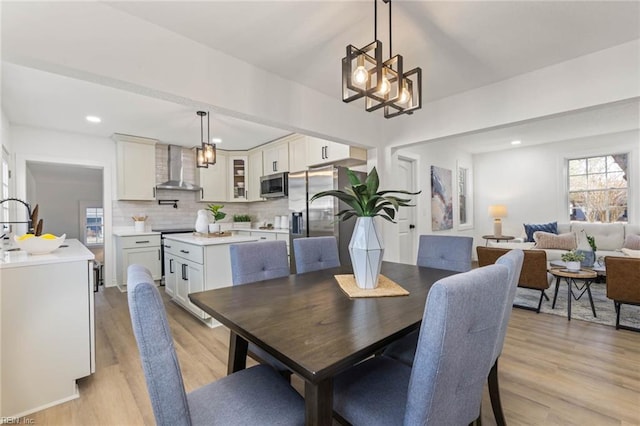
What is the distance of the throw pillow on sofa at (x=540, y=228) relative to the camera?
5.23 m

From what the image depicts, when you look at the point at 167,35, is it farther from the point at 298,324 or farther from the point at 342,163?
the point at 342,163

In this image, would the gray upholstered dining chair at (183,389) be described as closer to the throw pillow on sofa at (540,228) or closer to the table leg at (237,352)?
the table leg at (237,352)

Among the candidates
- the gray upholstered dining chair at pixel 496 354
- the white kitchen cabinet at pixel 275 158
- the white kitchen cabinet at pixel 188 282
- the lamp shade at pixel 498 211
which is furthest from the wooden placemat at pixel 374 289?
the lamp shade at pixel 498 211

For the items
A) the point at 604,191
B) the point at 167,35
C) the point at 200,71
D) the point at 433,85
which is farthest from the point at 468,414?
the point at 604,191

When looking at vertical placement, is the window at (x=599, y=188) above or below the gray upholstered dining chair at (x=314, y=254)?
above

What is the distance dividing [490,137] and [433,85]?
3.00 meters

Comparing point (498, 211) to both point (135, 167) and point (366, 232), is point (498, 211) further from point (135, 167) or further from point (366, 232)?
point (135, 167)

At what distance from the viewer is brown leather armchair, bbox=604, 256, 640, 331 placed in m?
2.58

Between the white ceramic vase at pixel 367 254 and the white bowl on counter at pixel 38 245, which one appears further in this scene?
the white bowl on counter at pixel 38 245

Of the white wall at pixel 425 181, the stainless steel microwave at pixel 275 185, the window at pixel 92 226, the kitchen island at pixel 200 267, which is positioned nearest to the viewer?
the kitchen island at pixel 200 267

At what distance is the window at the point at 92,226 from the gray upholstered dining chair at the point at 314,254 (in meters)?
8.29

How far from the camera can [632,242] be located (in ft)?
14.1

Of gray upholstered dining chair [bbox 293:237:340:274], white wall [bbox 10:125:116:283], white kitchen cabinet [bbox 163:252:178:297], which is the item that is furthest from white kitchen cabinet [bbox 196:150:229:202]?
gray upholstered dining chair [bbox 293:237:340:274]

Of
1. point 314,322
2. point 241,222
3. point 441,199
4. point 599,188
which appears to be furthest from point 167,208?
point 599,188
